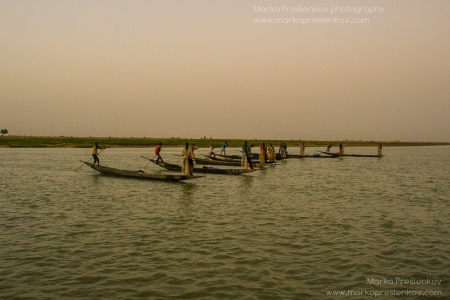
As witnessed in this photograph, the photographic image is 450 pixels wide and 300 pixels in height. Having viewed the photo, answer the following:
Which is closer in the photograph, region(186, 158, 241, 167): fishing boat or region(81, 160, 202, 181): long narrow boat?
region(81, 160, 202, 181): long narrow boat

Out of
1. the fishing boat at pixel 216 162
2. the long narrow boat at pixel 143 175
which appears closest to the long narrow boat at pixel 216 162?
the fishing boat at pixel 216 162

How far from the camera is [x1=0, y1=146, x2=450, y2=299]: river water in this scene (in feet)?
21.2

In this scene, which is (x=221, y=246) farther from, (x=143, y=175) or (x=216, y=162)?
(x=216, y=162)

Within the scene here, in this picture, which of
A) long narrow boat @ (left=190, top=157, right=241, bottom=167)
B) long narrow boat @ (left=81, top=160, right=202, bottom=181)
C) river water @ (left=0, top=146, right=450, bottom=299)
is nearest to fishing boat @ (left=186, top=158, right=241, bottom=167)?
long narrow boat @ (left=190, top=157, right=241, bottom=167)

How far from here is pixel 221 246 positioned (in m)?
8.81

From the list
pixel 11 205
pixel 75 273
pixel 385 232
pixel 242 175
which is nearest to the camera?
pixel 75 273

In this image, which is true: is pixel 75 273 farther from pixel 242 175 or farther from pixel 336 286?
pixel 242 175


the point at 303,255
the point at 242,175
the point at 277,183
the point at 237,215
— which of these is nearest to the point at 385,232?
the point at 303,255

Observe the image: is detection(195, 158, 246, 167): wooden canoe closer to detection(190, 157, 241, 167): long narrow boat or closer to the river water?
detection(190, 157, 241, 167): long narrow boat

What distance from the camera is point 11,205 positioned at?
13.9 meters

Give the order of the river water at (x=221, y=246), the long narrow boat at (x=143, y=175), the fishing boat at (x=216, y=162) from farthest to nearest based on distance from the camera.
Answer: the fishing boat at (x=216, y=162), the long narrow boat at (x=143, y=175), the river water at (x=221, y=246)

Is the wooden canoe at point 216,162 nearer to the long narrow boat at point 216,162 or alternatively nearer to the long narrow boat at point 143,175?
the long narrow boat at point 216,162

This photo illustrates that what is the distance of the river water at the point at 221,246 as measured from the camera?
6453 mm

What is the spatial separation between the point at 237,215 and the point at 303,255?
455cm
